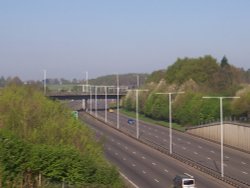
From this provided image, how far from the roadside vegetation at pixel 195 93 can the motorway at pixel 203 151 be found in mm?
5013

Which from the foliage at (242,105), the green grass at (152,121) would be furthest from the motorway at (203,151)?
the foliage at (242,105)

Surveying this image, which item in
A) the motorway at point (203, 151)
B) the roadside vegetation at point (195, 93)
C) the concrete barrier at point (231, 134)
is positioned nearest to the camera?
the motorway at point (203, 151)

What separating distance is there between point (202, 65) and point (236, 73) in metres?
20.5

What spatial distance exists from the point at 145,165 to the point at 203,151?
12.9m

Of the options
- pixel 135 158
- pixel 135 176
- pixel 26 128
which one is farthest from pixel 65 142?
pixel 135 158

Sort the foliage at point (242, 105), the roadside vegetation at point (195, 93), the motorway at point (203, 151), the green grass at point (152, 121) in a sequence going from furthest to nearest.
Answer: the green grass at point (152, 121)
the roadside vegetation at point (195, 93)
the foliage at point (242, 105)
the motorway at point (203, 151)

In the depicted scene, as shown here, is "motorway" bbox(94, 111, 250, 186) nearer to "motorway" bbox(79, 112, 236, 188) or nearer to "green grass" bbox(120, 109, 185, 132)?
"green grass" bbox(120, 109, 185, 132)

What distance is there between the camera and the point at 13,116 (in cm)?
3378

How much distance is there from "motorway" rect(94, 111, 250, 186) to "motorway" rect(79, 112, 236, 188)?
2.44 meters

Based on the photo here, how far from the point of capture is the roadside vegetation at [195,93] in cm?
A: 9031

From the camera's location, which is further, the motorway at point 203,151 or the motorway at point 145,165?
the motorway at point 203,151

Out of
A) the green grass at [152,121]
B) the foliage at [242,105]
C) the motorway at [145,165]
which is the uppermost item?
the foliage at [242,105]

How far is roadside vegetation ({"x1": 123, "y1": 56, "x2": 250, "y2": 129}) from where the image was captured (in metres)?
90.3

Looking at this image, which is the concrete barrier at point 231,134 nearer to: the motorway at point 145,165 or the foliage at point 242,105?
the foliage at point 242,105
